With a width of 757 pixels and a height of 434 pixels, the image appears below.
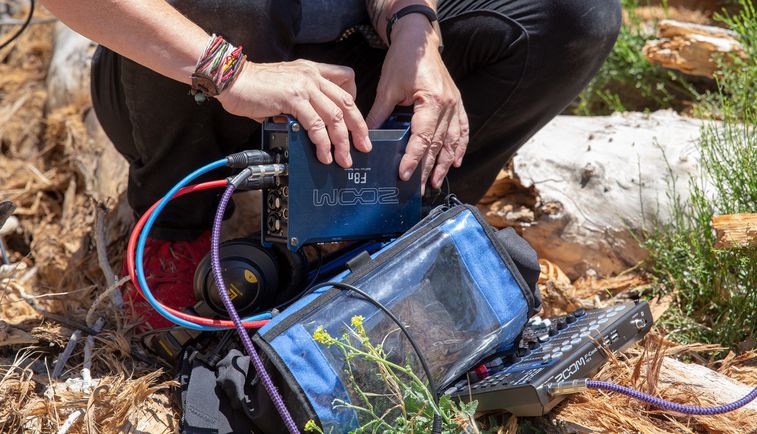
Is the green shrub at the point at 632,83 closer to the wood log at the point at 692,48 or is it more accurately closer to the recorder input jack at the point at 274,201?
the wood log at the point at 692,48

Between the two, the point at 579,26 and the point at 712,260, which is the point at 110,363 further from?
the point at 712,260

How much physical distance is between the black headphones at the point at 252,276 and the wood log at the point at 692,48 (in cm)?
176

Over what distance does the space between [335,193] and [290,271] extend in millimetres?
215

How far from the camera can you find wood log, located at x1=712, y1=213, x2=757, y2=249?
171 centimetres

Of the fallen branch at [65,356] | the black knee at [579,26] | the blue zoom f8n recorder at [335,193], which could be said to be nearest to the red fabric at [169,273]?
the fallen branch at [65,356]

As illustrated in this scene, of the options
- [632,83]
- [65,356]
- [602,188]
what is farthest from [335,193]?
[632,83]

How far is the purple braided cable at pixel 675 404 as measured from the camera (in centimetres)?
133

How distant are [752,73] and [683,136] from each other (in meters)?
0.28

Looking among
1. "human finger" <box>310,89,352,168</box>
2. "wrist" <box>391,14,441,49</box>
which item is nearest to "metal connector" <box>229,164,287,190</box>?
"human finger" <box>310,89,352,168</box>

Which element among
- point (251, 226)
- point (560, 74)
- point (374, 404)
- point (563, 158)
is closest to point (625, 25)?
point (563, 158)

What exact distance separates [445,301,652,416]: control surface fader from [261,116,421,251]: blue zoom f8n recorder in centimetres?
35

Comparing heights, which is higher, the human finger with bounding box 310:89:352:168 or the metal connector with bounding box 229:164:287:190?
the human finger with bounding box 310:89:352:168

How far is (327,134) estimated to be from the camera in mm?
1397

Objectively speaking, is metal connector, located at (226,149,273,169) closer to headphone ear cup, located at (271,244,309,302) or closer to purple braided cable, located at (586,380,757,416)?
headphone ear cup, located at (271,244,309,302)
